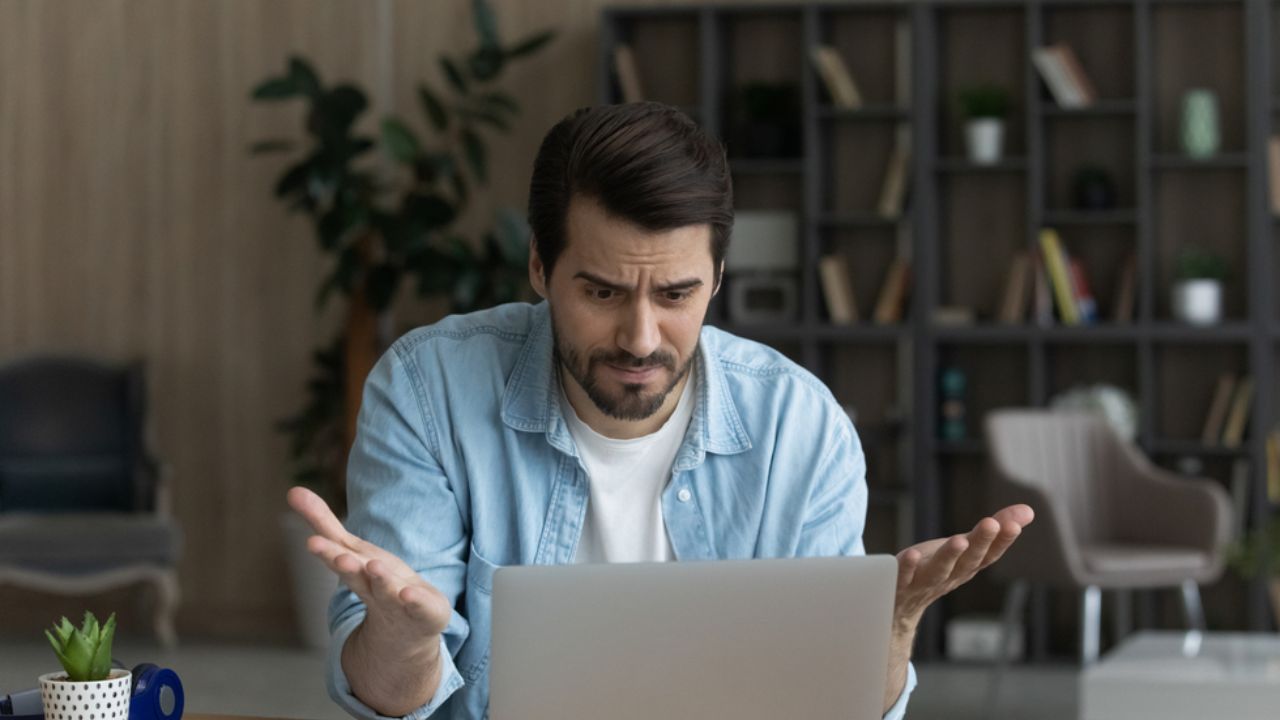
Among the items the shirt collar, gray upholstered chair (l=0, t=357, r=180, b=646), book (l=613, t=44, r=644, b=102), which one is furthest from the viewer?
gray upholstered chair (l=0, t=357, r=180, b=646)

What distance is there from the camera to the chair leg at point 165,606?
19.6 ft

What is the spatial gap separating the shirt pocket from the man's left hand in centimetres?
47

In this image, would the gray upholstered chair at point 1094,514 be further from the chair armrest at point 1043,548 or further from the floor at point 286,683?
the floor at point 286,683

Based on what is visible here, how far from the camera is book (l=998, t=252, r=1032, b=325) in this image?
5.82m

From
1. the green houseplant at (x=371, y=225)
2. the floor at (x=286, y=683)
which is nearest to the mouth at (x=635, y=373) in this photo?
the floor at (x=286, y=683)

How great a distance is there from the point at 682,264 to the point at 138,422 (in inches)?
195

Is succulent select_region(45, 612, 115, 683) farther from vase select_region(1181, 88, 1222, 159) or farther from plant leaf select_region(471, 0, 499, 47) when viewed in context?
vase select_region(1181, 88, 1222, 159)

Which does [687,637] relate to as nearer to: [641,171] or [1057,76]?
[641,171]

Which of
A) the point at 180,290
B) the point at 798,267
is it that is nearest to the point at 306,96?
the point at 180,290

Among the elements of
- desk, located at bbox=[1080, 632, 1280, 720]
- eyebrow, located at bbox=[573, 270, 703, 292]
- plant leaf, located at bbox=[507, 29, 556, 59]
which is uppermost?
plant leaf, located at bbox=[507, 29, 556, 59]

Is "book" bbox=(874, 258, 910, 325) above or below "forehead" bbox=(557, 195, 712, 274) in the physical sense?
below

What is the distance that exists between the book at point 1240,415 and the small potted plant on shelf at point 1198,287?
0.25 metres

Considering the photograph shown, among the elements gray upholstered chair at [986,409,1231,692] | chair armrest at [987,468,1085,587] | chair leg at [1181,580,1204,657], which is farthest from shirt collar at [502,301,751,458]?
gray upholstered chair at [986,409,1231,692]

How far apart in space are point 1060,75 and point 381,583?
15.8 ft
